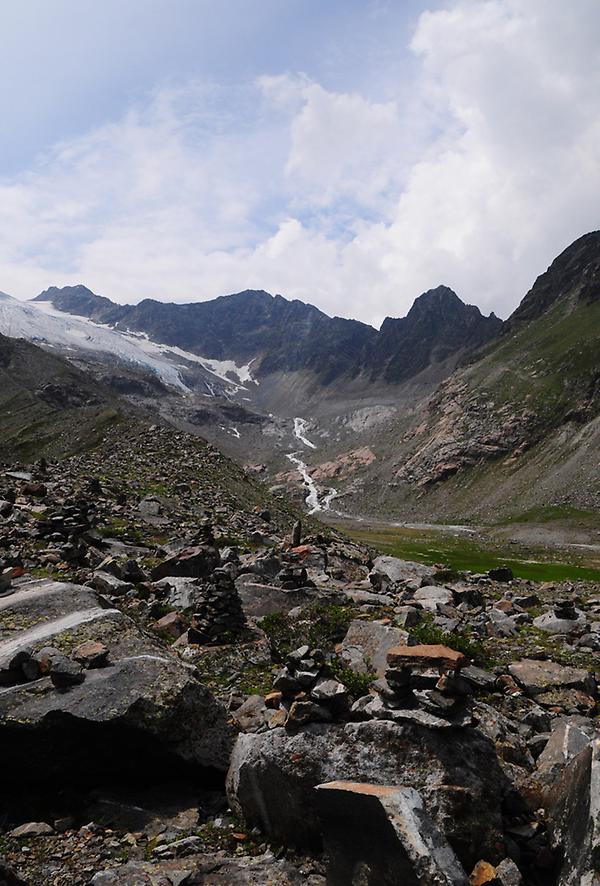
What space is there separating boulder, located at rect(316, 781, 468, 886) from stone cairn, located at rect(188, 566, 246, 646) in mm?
8334

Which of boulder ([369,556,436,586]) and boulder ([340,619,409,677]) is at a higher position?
boulder ([340,619,409,677])

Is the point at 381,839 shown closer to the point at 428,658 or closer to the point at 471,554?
the point at 428,658

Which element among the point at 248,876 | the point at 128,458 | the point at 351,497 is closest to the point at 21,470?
the point at 128,458

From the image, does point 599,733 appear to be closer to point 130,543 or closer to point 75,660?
point 75,660

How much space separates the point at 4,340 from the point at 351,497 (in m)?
122

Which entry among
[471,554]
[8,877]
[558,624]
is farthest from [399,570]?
[471,554]

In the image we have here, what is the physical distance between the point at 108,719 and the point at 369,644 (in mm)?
6935

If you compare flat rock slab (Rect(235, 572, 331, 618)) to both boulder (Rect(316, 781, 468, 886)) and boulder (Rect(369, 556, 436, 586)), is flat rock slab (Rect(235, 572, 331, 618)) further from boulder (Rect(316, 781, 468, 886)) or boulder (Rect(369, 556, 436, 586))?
boulder (Rect(316, 781, 468, 886))

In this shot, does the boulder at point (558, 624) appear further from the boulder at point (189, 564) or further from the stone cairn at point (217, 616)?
the boulder at point (189, 564)

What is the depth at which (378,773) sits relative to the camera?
859 cm

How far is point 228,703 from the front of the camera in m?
12.4

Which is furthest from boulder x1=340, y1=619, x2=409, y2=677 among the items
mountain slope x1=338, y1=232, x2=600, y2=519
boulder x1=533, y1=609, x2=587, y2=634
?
mountain slope x1=338, y1=232, x2=600, y2=519

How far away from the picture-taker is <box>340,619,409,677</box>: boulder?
43.2ft

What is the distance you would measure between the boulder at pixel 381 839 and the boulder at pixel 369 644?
4.86 meters
